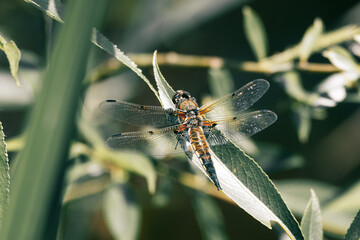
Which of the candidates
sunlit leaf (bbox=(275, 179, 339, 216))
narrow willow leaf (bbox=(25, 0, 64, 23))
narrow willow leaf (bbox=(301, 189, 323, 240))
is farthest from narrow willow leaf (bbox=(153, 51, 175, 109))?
sunlit leaf (bbox=(275, 179, 339, 216))

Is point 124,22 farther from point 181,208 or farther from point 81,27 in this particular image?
point 81,27

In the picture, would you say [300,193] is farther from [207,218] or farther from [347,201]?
[207,218]

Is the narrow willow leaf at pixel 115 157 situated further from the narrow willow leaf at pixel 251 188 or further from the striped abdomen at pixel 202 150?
the narrow willow leaf at pixel 251 188

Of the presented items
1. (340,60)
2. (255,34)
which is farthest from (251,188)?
(255,34)

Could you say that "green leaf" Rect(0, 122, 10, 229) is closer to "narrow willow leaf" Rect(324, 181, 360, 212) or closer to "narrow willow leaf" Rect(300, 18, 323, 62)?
"narrow willow leaf" Rect(300, 18, 323, 62)

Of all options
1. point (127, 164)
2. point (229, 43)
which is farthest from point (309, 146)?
point (127, 164)
